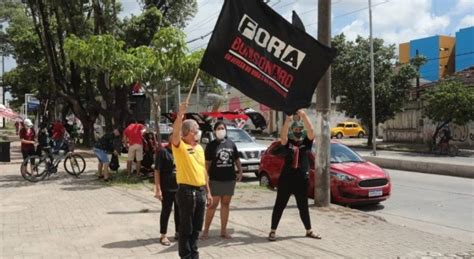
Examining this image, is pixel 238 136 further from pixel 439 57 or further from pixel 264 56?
Result: pixel 439 57

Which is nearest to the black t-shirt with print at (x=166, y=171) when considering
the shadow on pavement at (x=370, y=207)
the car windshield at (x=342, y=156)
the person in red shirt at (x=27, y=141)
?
the shadow on pavement at (x=370, y=207)

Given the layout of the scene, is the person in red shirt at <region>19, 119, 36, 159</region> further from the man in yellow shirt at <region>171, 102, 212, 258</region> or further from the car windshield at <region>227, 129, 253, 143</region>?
the man in yellow shirt at <region>171, 102, 212, 258</region>

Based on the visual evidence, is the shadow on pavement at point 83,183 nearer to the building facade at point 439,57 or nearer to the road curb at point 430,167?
the road curb at point 430,167

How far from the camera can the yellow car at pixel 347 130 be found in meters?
52.9

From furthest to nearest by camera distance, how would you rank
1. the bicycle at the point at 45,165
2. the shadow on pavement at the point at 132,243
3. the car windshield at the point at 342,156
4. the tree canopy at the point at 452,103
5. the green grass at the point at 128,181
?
the tree canopy at the point at 452,103
the bicycle at the point at 45,165
the green grass at the point at 128,181
the car windshield at the point at 342,156
the shadow on pavement at the point at 132,243

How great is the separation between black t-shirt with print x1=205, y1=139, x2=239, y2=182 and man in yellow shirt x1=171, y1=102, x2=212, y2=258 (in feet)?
4.60

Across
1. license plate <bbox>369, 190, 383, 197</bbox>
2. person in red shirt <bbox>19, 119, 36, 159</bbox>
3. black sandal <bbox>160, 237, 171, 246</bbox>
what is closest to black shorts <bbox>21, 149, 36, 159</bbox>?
person in red shirt <bbox>19, 119, 36, 159</bbox>

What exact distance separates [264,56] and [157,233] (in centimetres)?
306

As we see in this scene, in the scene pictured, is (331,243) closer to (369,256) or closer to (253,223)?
(369,256)

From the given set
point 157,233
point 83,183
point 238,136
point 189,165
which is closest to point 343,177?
point 157,233

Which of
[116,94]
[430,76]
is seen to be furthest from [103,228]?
[430,76]

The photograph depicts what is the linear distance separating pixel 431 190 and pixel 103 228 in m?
9.45

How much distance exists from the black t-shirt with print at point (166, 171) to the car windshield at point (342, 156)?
603 cm

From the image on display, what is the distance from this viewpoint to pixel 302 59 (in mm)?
8242
